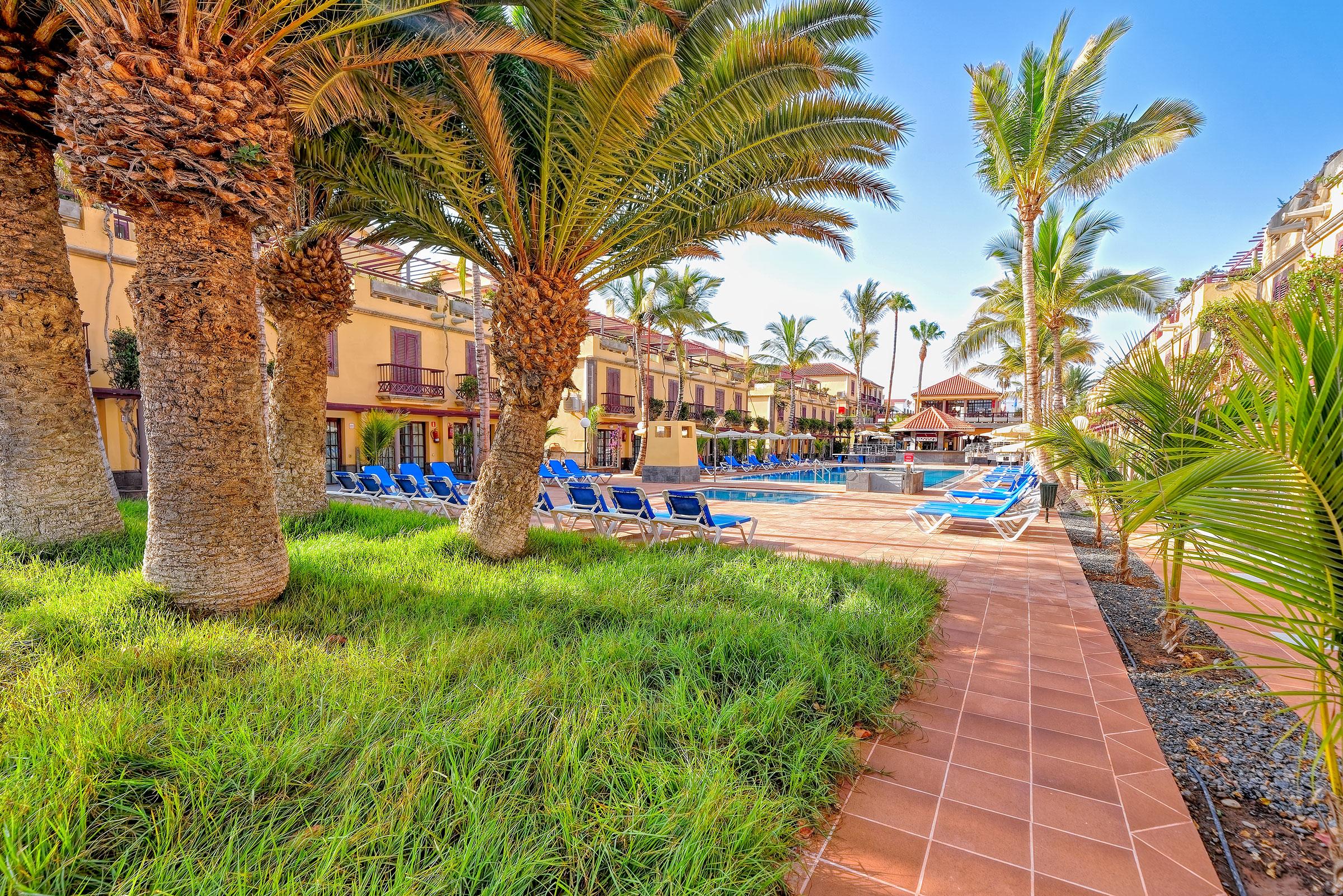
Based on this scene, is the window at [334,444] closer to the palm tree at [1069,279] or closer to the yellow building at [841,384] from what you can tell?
the palm tree at [1069,279]

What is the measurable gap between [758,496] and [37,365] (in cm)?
1478

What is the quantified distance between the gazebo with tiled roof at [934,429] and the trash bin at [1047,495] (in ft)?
85.0

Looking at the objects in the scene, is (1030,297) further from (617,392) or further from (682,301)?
(617,392)

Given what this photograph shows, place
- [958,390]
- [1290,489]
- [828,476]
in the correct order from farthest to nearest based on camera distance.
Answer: [958,390] → [828,476] → [1290,489]

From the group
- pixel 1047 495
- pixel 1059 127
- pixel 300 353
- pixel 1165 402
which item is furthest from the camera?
pixel 1047 495

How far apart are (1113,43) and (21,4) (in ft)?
48.5

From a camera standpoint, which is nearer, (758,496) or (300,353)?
(300,353)

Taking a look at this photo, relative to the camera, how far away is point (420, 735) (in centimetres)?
246

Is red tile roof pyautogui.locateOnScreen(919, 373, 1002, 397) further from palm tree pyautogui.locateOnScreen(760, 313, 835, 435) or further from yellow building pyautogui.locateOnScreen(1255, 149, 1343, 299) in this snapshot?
yellow building pyautogui.locateOnScreen(1255, 149, 1343, 299)

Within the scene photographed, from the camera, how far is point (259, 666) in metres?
3.15

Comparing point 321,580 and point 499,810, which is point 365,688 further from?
point 321,580

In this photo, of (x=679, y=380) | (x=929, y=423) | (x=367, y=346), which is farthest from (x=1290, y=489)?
(x=929, y=423)

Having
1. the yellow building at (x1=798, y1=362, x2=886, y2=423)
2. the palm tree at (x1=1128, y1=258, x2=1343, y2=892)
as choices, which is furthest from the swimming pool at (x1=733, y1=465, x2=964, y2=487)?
the yellow building at (x1=798, y1=362, x2=886, y2=423)

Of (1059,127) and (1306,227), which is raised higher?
(1059,127)
